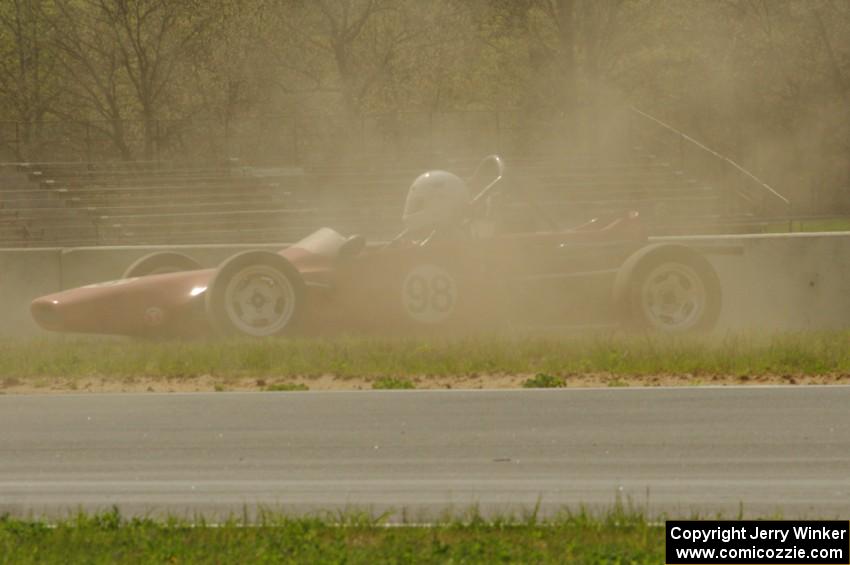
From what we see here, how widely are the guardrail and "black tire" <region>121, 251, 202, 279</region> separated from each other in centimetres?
2586

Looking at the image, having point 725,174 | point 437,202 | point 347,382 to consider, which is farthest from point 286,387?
point 725,174

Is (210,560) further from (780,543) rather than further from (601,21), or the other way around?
(601,21)

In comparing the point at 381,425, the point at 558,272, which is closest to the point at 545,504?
the point at 381,425

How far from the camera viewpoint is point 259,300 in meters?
13.7

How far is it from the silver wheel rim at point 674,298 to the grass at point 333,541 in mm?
7502

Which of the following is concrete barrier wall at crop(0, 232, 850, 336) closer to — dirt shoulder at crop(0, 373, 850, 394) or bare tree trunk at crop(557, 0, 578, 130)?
dirt shoulder at crop(0, 373, 850, 394)

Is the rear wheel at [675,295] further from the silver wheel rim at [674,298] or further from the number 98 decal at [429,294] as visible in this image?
the number 98 decal at [429,294]

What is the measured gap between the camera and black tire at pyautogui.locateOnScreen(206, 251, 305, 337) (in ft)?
44.3

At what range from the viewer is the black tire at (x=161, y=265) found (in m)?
14.6

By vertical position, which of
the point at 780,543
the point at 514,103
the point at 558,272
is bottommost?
the point at 780,543

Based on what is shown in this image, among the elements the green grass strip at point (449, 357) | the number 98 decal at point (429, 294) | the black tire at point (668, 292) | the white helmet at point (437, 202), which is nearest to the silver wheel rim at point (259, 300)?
the green grass strip at point (449, 357)

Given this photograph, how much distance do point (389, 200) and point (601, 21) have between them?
62.2ft

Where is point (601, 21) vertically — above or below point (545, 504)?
above

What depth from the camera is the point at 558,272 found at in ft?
45.2
